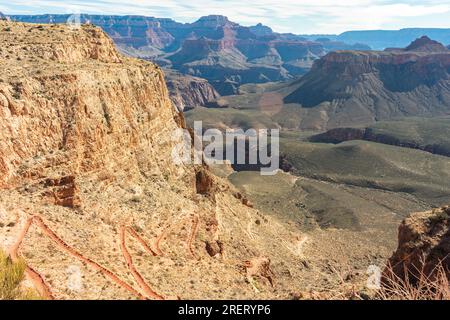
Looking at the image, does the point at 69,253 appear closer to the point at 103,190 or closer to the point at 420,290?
the point at 103,190

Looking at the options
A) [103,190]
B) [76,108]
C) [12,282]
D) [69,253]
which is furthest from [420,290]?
[76,108]

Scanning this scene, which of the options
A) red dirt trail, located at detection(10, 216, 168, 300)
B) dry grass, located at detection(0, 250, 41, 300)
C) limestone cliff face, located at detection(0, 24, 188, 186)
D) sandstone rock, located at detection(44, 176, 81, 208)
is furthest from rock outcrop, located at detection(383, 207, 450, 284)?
limestone cliff face, located at detection(0, 24, 188, 186)

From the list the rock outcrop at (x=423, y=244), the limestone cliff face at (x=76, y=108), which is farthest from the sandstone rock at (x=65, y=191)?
the rock outcrop at (x=423, y=244)

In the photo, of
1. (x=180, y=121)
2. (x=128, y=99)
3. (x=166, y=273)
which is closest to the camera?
(x=166, y=273)

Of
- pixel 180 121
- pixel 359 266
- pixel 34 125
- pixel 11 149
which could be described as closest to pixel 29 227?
pixel 11 149
